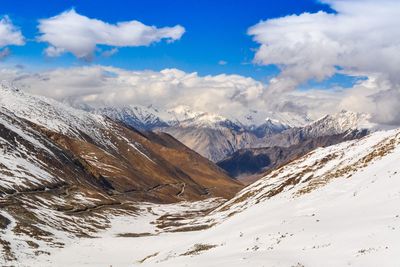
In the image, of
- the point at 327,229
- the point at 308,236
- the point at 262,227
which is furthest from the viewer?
the point at 262,227

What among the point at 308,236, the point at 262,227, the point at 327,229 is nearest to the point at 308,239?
the point at 308,236

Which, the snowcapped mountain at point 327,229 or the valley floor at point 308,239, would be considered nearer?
the snowcapped mountain at point 327,229

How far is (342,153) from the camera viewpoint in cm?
11312

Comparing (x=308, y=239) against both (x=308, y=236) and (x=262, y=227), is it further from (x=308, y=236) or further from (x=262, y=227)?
(x=262, y=227)

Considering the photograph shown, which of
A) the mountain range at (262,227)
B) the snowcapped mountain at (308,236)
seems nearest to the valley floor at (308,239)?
the snowcapped mountain at (308,236)

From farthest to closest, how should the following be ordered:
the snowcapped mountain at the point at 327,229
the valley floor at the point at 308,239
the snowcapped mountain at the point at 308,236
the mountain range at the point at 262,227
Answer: the mountain range at the point at 262,227 → the snowcapped mountain at the point at 308,236 → the valley floor at the point at 308,239 → the snowcapped mountain at the point at 327,229

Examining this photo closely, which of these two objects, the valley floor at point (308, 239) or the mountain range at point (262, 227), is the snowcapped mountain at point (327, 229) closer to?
the valley floor at point (308, 239)

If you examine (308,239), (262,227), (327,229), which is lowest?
(262,227)

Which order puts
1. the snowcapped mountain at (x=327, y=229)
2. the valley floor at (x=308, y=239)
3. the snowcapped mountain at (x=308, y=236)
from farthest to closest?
1. the snowcapped mountain at (x=308, y=236)
2. the valley floor at (x=308, y=239)
3. the snowcapped mountain at (x=327, y=229)

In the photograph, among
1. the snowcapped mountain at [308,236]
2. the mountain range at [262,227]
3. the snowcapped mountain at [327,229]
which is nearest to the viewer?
the snowcapped mountain at [327,229]

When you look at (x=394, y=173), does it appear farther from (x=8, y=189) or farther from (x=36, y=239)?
(x=8, y=189)

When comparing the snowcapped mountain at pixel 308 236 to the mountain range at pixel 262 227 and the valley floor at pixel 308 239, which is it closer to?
the valley floor at pixel 308 239

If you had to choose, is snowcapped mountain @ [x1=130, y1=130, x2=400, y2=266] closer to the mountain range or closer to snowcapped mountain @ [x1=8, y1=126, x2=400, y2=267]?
snowcapped mountain @ [x1=8, y1=126, x2=400, y2=267]

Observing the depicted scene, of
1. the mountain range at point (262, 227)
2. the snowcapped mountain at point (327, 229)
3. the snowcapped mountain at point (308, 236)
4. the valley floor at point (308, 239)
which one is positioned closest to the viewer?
the snowcapped mountain at point (327, 229)
